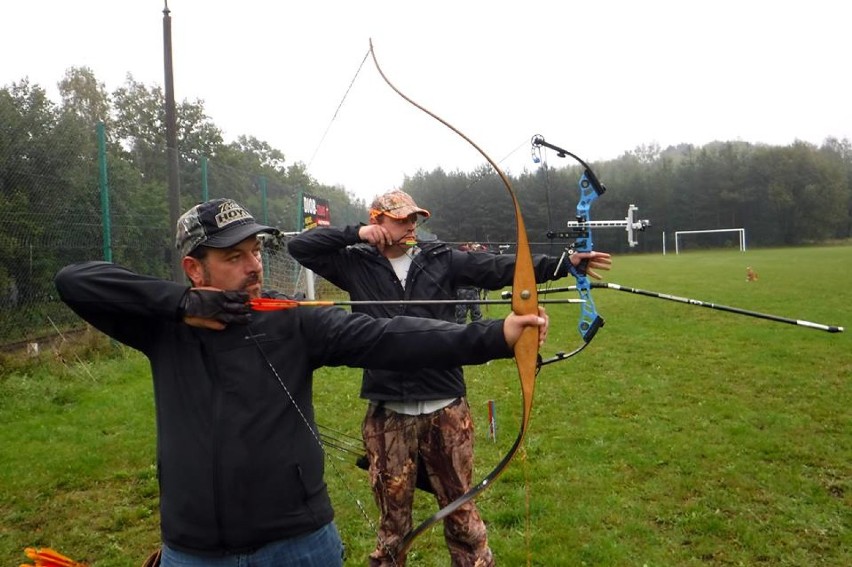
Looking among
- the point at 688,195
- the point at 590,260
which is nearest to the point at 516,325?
the point at 590,260

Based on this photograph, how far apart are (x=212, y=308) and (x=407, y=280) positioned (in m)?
1.02

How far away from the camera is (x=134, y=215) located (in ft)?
23.9

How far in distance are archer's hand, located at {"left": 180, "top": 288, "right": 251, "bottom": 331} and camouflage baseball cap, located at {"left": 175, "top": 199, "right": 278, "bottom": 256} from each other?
0.12 metres

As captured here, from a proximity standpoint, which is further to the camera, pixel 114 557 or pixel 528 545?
pixel 114 557

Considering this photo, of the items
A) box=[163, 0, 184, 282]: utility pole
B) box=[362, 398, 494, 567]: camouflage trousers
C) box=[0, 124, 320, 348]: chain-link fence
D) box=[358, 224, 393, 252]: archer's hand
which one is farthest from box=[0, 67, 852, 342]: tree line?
box=[362, 398, 494, 567]: camouflage trousers

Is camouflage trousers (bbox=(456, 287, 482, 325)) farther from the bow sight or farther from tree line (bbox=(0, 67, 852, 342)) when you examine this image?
the bow sight

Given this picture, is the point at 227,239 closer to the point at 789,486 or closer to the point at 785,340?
the point at 789,486

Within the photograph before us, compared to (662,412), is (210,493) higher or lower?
higher

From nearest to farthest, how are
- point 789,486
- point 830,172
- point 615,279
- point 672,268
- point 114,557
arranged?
point 114,557 → point 789,486 → point 830,172 → point 615,279 → point 672,268

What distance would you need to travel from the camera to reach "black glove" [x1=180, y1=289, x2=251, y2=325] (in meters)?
1.36

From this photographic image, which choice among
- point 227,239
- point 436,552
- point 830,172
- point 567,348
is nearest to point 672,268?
point 830,172

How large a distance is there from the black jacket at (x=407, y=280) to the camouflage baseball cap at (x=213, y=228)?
0.86 metres

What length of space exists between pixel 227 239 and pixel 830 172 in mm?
9456

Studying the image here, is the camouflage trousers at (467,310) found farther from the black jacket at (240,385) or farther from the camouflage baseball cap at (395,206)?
the black jacket at (240,385)
